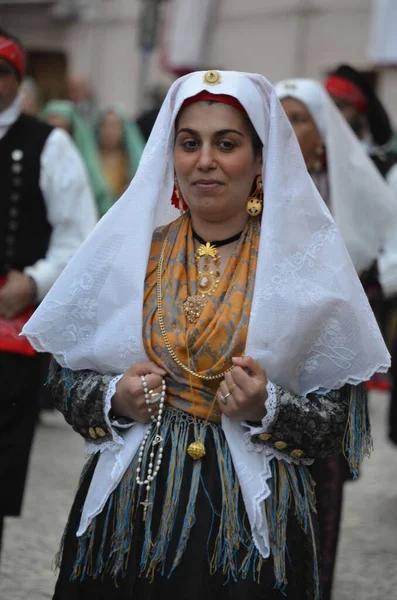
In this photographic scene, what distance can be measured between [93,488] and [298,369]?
61 centimetres

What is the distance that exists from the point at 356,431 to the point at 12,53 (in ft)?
7.96

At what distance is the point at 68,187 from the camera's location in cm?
494

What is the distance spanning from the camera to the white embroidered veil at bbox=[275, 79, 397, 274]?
4.88 metres

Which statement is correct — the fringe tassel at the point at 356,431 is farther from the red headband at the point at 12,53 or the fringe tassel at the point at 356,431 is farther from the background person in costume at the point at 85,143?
the background person in costume at the point at 85,143

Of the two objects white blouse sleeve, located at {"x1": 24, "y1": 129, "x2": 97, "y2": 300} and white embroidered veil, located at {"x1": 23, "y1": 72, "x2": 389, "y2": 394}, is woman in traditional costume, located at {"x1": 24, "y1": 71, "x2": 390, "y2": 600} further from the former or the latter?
white blouse sleeve, located at {"x1": 24, "y1": 129, "x2": 97, "y2": 300}

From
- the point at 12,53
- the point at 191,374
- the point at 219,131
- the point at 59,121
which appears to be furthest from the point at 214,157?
the point at 59,121

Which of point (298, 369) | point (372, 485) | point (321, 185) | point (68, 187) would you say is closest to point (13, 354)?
point (68, 187)

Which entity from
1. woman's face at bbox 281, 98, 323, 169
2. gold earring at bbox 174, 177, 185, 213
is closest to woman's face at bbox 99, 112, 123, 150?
woman's face at bbox 281, 98, 323, 169

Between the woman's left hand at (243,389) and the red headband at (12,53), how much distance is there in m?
2.29

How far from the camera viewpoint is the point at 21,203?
4.86 metres

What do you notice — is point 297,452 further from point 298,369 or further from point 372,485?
point 372,485

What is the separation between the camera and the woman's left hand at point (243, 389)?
10.1ft

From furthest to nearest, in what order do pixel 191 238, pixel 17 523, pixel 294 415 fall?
pixel 17 523 < pixel 191 238 < pixel 294 415

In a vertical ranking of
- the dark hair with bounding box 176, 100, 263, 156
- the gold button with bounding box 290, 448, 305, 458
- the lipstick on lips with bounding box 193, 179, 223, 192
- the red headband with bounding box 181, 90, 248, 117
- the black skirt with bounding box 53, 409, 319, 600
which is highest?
the red headband with bounding box 181, 90, 248, 117
